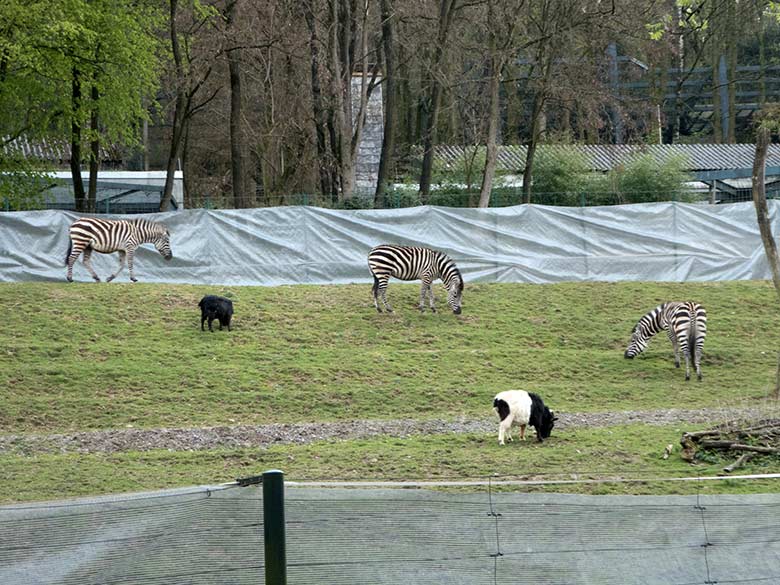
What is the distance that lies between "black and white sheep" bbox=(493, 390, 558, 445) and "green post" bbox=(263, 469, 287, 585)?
25.7ft

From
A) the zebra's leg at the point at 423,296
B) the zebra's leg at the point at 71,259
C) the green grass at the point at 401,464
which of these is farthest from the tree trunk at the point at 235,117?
the green grass at the point at 401,464

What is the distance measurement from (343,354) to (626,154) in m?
24.4

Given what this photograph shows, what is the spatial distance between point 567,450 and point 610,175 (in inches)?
1037

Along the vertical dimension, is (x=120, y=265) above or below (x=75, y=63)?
below

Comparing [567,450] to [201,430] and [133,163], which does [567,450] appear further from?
[133,163]

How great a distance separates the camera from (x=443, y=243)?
91.9 feet

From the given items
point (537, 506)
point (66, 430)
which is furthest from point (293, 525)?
point (66, 430)

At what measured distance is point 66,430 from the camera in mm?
15781

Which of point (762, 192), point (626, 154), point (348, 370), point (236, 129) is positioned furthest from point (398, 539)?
point (626, 154)

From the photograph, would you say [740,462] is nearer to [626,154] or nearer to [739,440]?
[739,440]

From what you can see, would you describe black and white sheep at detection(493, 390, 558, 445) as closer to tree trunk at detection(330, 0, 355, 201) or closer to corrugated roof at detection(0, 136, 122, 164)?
tree trunk at detection(330, 0, 355, 201)

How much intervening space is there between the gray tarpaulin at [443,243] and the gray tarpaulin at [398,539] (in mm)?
20856

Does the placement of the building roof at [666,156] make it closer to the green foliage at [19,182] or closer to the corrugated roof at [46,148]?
the corrugated roof at [46,148]

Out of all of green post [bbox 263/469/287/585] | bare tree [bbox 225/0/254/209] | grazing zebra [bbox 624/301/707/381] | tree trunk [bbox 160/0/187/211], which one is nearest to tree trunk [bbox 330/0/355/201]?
bare tree [bbox 225/0/254/209]
